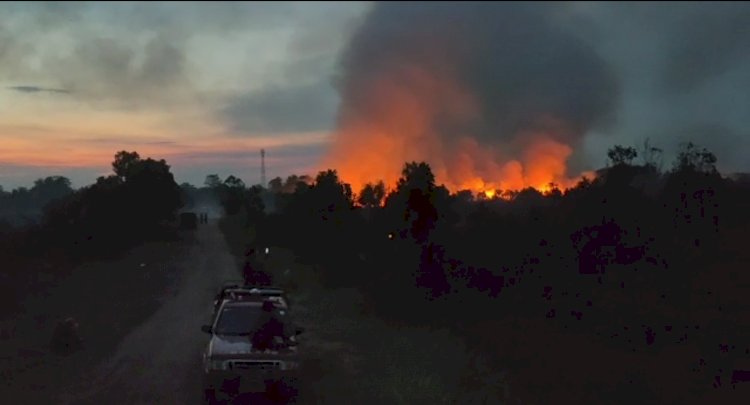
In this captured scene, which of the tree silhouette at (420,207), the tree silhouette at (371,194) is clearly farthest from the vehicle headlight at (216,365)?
the tree silhouette at (371,194)

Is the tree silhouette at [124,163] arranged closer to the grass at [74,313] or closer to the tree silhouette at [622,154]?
the grass at [74,313]

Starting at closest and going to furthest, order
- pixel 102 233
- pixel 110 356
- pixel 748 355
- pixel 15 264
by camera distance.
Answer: pixel 748 355 → pixel 110 356 → pixel 15 264 → pixel 102 233

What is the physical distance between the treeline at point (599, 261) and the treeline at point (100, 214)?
1679 centimetres

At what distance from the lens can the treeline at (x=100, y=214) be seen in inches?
1661

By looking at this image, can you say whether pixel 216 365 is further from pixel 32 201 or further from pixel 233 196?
pixel 233 196

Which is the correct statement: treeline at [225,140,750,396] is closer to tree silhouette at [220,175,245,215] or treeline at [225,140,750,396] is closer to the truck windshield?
the truck windshield

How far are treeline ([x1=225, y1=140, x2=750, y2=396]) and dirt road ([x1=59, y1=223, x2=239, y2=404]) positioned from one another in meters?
6.03

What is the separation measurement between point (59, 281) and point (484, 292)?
21849 millimetres

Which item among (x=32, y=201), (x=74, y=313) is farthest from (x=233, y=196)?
(x=74, y=313)

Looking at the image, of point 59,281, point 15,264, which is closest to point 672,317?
point 15,264

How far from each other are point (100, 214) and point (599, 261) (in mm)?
43269

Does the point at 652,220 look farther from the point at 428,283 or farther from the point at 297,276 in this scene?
the point at 297,276

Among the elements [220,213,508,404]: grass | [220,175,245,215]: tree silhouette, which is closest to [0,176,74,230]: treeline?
[220,213,508,404]: grass

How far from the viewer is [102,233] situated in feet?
185
